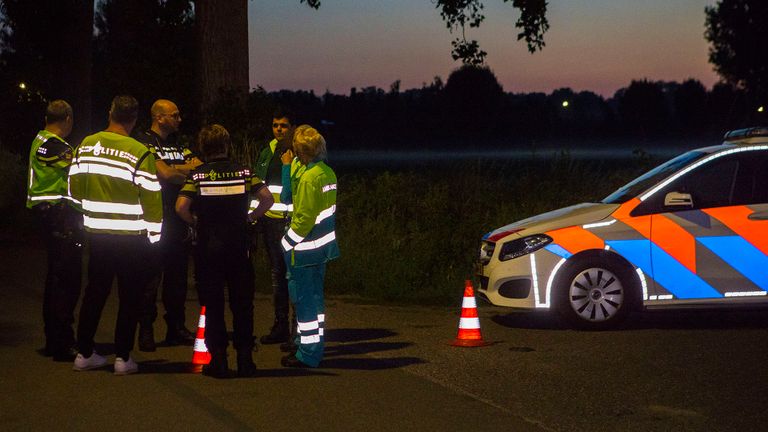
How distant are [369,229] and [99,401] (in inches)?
330

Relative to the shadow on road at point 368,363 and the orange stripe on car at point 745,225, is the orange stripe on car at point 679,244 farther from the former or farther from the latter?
the shadow on road at point 368,363

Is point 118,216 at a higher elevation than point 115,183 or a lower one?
lower

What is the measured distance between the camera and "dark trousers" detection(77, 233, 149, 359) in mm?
9211

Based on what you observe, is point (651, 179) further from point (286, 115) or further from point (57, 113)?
A: point (57, 113)

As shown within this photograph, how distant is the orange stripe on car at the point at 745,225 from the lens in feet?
37.9

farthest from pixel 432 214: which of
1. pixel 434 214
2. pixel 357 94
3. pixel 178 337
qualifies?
pixel 357 94

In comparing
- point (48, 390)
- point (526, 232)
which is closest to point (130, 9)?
point (526, 232)

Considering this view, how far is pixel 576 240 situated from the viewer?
11.6 metres

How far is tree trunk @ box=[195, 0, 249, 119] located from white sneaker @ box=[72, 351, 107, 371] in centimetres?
1181

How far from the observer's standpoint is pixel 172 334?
10.8 m

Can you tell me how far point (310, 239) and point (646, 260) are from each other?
11.9 ft

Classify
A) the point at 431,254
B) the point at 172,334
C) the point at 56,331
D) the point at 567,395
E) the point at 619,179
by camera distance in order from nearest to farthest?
the point at 567,395, the point at 56,331, the point at 172,334, the point at 431,254, the point at 619,179

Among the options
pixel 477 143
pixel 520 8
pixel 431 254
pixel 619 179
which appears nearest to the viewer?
pixel 431 254

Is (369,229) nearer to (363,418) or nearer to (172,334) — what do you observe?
(172,334)
